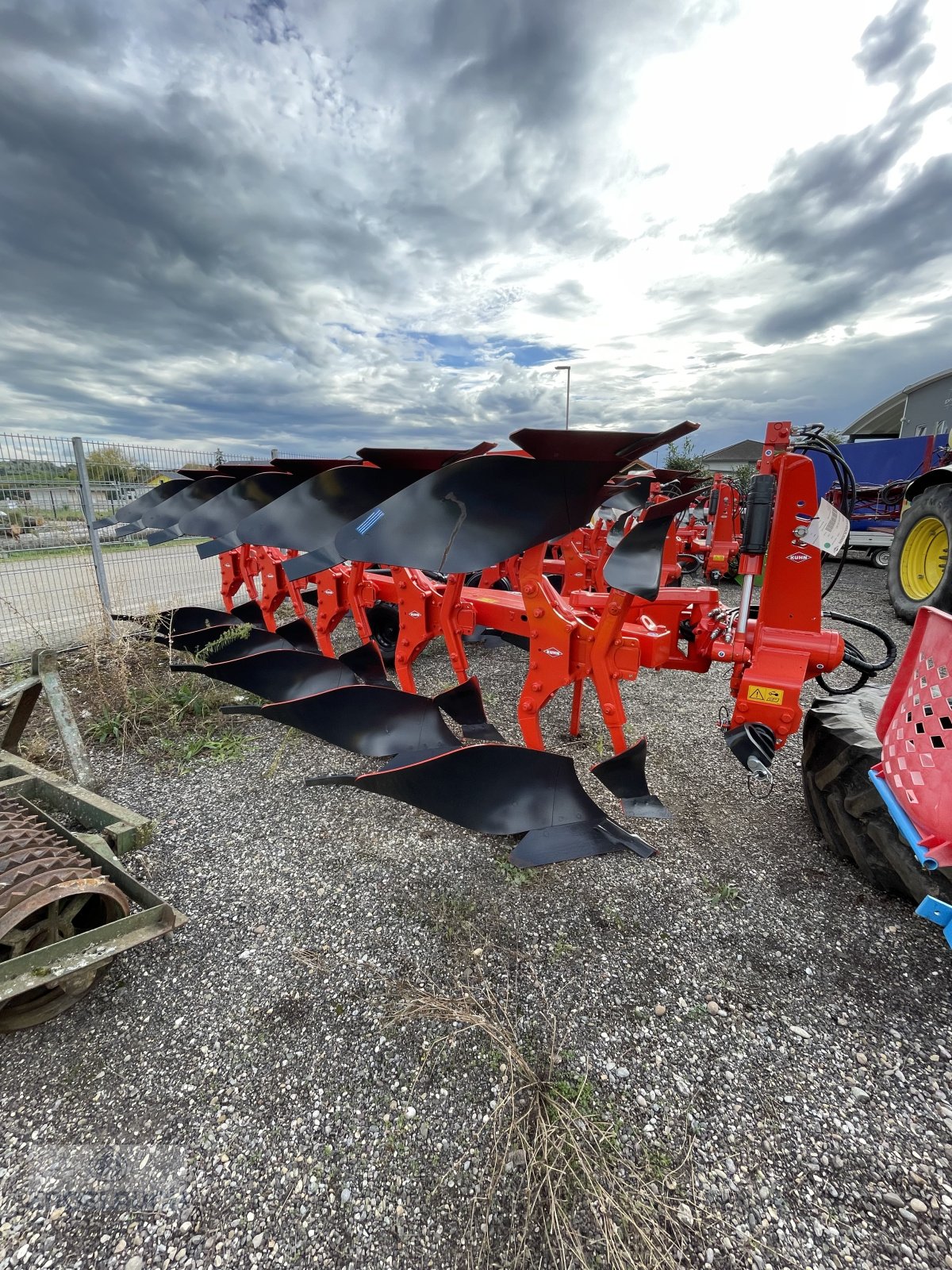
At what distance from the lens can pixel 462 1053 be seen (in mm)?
1751

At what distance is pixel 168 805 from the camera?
10.1 ft

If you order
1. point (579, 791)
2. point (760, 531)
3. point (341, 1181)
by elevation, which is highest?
point (760, 531)

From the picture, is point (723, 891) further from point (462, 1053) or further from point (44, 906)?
point (44, 906)

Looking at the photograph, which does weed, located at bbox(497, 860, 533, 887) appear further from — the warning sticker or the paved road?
the paved road

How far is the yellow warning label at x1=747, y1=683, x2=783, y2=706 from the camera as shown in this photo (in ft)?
7.50

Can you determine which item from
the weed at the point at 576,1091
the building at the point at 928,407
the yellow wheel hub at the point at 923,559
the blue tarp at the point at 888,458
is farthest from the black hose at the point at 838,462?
the building at the point at 928,407

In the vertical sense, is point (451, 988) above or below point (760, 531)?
below

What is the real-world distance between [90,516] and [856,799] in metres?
7.21

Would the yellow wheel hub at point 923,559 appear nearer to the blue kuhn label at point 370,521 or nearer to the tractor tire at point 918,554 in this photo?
the tractor tire at point 918,554

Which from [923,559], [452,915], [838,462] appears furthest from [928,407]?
[452,915]

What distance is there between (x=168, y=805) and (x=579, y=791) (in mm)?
2208

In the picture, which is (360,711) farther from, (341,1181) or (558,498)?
(341,1181)

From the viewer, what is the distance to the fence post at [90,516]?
6.09m

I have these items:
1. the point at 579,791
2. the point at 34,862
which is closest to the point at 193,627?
the point at 34,862
